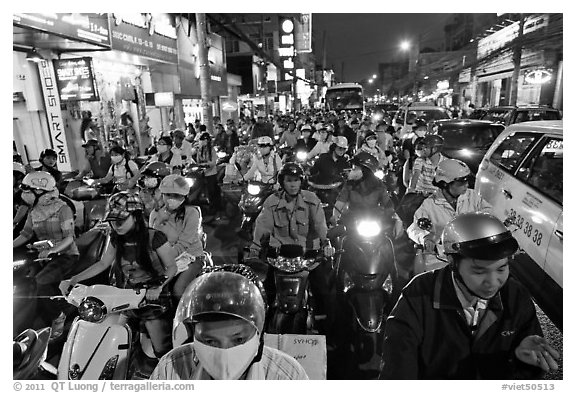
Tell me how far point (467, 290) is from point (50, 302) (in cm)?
425

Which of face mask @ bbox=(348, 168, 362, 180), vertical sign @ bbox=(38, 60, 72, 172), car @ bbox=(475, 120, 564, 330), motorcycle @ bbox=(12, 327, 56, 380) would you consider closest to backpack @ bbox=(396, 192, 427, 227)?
car @ bbox=(475, 120, 564, 330)

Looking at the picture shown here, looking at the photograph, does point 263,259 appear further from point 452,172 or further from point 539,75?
point 539,75

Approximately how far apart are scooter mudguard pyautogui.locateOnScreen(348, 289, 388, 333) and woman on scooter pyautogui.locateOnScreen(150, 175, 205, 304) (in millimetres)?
1631

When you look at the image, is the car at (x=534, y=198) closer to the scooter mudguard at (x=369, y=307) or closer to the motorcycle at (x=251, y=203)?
the scooter mudguard at (x=369, y=307)

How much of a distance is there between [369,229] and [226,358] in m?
2.49

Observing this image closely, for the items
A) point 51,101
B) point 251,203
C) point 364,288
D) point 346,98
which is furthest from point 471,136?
point 346,98

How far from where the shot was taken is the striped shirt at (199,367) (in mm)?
1932

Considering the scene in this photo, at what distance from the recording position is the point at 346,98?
28.9 m

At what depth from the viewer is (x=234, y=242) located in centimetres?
748

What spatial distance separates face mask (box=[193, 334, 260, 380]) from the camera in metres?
1.79

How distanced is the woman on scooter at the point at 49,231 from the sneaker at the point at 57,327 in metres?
0.11

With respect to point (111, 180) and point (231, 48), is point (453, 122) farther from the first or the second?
point (231, 48)

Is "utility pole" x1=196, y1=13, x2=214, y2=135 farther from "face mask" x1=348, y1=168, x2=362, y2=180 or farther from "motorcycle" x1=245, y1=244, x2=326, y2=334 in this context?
"motorcycle" x1=245, y1=244, x2=326, y2=334

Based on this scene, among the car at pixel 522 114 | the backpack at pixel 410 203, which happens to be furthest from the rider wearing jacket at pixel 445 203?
the car at pixel 522 114
